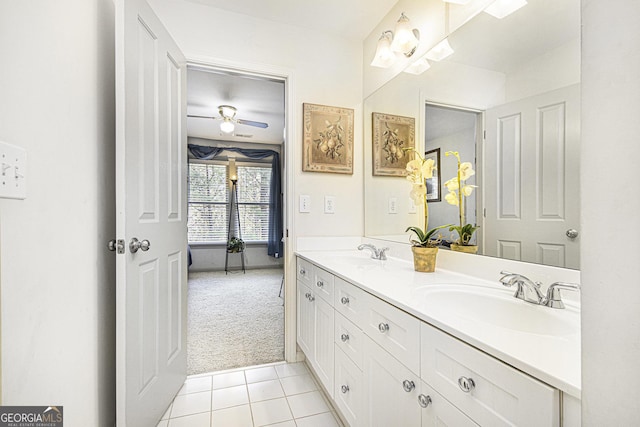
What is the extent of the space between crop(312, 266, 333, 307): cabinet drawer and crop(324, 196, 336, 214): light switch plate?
0.58 metres

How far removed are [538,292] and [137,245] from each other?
158 cm

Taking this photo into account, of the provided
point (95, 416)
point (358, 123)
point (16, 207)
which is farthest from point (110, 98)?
point (358, 123)

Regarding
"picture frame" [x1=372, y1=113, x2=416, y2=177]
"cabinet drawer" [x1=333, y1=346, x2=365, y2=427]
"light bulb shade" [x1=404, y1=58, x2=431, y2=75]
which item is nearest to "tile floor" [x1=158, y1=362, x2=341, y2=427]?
"cabinet drawer" [x1=333, y1=346, x2=365, y2=427]

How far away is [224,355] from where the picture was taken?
219 centimetres

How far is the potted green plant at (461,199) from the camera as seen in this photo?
135 centimetres

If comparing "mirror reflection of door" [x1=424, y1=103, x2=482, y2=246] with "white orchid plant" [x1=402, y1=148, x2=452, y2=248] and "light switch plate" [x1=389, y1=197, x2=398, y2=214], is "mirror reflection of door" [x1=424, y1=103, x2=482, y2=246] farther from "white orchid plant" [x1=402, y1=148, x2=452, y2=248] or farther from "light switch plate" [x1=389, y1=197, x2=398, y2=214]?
"light switch plate" [x1=389, y1=197, x2=398, y2=214]

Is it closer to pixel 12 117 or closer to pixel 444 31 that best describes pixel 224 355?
pixel 12 117

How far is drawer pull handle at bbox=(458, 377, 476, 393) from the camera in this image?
0.65 m

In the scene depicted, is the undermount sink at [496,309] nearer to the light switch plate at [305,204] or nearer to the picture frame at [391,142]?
the picture frame at [391,142]

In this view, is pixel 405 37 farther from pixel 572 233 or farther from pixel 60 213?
pixel 60 213

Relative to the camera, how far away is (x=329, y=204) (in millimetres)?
2176

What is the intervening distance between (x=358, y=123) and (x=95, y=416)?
2.26 meters

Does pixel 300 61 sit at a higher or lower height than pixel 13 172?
higher

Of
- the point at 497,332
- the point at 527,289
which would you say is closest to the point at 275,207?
the point at 527,289
